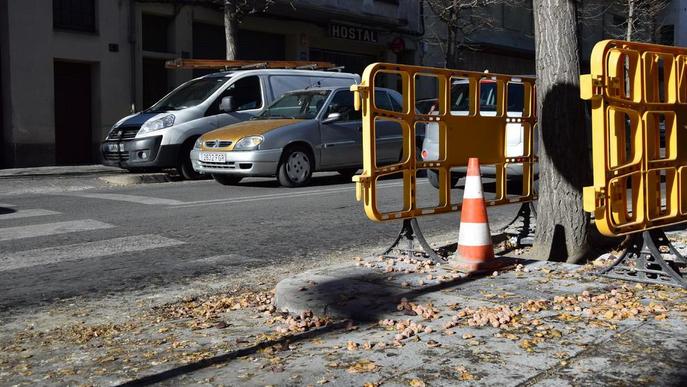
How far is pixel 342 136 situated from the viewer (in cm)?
1441

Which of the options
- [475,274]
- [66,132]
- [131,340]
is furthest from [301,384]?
[66,132]

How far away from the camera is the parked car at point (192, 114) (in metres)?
15.3

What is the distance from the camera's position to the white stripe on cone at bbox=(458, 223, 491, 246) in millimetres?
6133

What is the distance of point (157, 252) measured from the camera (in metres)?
7.56

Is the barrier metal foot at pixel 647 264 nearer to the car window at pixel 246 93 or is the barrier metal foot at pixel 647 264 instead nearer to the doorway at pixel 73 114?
the car window at pixel 246 93

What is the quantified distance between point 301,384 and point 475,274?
249 cm

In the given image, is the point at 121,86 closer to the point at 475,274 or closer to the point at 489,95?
Answer: the point at 489,95

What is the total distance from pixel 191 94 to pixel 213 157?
2968 mm

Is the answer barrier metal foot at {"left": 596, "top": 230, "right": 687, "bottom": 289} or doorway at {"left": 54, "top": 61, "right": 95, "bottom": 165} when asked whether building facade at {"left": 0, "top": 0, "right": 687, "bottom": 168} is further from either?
barrier metal foot at {"left": 596, "top": 230, "right": 687, "bottom": 289}

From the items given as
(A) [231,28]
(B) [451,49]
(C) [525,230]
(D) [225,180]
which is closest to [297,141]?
(D) [225,180]

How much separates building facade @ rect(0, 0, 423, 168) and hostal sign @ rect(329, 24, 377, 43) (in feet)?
1.83

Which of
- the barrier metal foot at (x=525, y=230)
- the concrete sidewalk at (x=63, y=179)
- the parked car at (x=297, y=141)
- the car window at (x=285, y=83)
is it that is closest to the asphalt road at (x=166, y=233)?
the parked car at (x=297, y=141)

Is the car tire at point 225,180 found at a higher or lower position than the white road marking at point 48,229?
higher

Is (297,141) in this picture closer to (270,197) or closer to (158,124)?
(270,197)
